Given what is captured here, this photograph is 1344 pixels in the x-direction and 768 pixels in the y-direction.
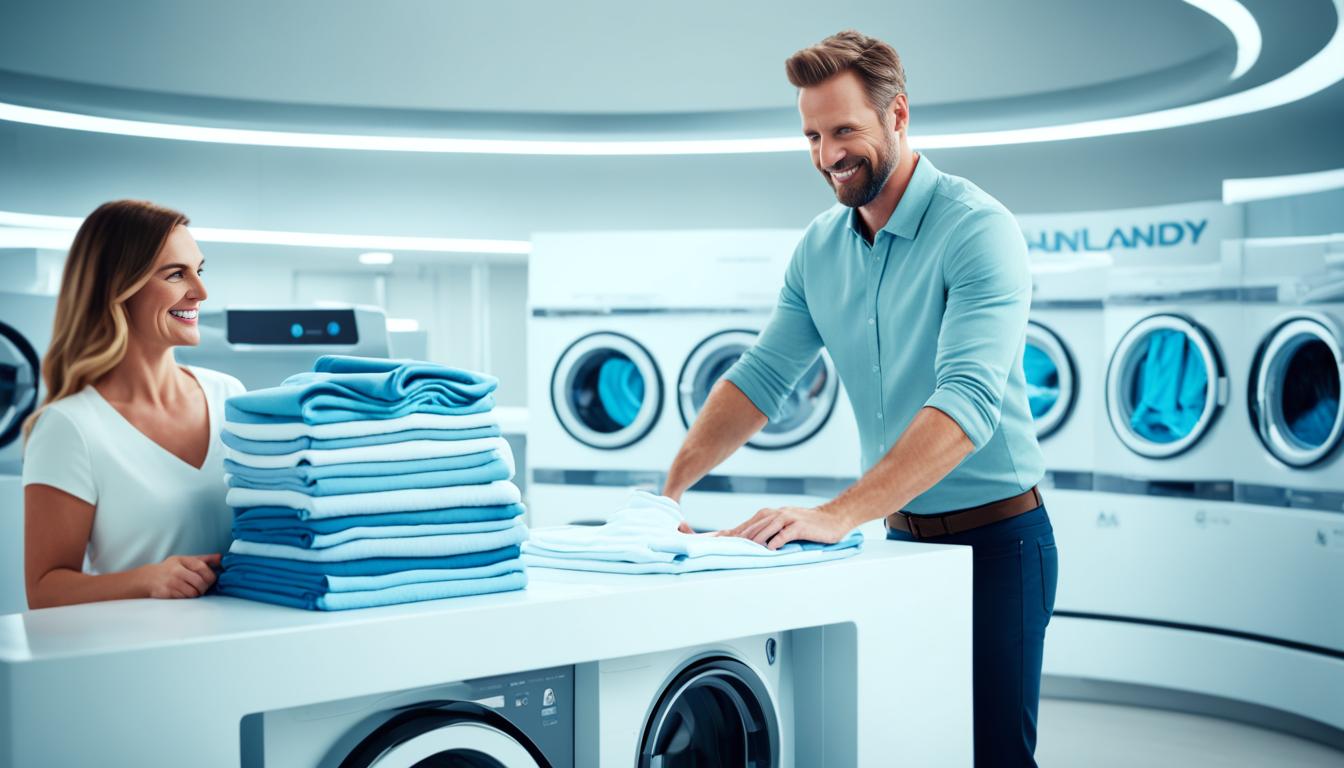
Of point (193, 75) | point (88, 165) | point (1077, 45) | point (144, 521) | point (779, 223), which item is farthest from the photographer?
point (779, 223)

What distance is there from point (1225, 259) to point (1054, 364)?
750 millimetres

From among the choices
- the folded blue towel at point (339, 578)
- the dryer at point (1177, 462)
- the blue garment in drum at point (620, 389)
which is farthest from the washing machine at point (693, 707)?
the blue garment in drum at point (620, 389)

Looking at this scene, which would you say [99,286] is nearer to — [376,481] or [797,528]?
[376,481]

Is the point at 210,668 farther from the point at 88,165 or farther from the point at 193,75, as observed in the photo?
the point at 88,165

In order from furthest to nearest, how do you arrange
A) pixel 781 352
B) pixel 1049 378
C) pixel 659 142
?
pixel 659 142, pixel 1049 378, pixel 781 352

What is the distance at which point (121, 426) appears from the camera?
1.61 metres

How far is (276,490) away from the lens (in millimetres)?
1398

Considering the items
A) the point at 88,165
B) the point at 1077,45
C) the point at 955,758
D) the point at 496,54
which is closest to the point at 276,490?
the point at 955,758

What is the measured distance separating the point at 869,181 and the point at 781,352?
41 centimetres

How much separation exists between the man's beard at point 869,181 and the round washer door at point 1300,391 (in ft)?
8.82

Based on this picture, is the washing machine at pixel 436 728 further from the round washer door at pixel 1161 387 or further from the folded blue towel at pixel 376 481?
the round washer door at pixel 1161 387

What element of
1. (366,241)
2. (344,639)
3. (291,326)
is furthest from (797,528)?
(366,241)

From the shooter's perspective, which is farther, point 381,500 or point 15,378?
point 15,378

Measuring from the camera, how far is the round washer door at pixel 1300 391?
12.6ft
